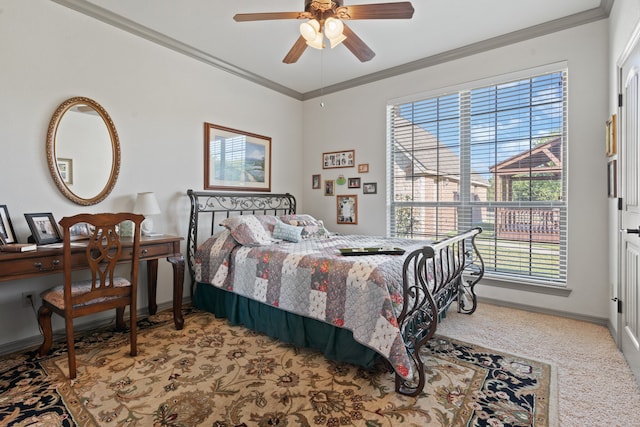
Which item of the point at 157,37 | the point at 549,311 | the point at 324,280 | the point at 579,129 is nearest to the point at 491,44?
the point at 579,129

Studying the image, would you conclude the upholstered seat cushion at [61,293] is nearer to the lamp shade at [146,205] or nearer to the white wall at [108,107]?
the white wall at [108,107]

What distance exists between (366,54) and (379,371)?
2430 mm

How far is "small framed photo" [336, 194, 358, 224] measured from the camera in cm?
443

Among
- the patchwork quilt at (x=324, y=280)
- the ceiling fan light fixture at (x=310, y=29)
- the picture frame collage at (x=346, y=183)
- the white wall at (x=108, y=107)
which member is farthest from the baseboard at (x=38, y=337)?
the ceiling fan light fixture at (x=310, y=29)

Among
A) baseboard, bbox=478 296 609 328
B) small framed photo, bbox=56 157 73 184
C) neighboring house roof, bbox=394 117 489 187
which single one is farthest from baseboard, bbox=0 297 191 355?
baseboard, bbox=478 296 609 328

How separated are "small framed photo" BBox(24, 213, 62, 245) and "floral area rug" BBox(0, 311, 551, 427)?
0.84 m

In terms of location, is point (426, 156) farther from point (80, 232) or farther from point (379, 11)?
point (80, 232)

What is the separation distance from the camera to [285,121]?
4.72m

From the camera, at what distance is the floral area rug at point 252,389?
1.63 m

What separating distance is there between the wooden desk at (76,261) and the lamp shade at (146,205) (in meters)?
0.28

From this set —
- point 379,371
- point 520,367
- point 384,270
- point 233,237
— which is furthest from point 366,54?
point 520,367

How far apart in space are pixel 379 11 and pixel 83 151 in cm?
268

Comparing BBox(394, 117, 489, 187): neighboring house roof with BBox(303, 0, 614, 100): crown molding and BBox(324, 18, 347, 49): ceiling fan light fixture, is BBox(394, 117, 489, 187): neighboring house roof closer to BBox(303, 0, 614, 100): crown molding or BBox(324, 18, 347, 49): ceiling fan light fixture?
BBox(303, 0, 614, 100): crown molding

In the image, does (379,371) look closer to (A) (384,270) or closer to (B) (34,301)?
(A) (384,270)
